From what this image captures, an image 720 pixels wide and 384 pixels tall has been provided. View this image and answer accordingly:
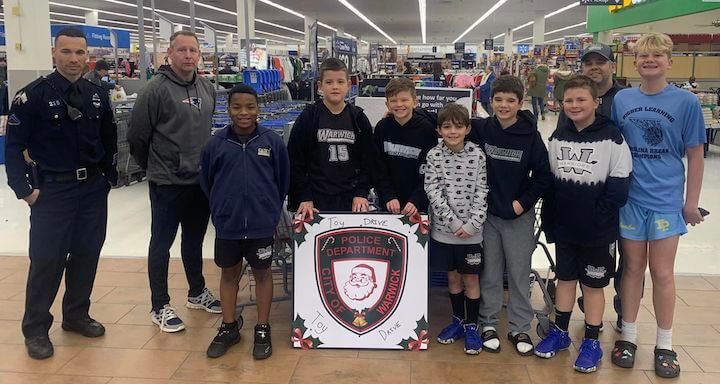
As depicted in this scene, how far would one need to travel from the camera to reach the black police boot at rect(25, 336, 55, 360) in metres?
3.07

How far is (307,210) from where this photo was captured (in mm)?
3139

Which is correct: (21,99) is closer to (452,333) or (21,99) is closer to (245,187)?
(245,187)

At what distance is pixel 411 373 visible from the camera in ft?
9.65

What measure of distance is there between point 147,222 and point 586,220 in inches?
172

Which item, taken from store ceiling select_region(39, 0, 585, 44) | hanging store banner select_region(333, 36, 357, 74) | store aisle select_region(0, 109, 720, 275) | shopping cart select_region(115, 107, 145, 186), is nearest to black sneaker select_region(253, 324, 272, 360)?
store aisle select_region(0, 109, 720, 275)

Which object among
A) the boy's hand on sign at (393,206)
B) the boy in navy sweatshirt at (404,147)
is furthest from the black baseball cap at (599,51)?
the boy's hand on sign at (393,206)

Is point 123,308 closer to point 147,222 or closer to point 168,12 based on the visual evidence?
point 147,222

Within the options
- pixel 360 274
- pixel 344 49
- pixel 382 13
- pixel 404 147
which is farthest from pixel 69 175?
pixel 382 13

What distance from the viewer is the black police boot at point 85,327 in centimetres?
334

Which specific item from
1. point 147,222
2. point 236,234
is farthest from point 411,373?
point 147,222

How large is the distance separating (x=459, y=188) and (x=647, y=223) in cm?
84

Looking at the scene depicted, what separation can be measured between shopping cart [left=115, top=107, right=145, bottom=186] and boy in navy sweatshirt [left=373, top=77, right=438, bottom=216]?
14.4 ft

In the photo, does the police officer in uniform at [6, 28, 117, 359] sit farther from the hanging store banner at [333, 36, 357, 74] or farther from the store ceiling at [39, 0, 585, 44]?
the store ceiling at [39, 0, 585, 44]

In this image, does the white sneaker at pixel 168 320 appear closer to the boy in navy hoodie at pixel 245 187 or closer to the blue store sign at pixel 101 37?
the boy in navy hoodie at pixel 245 187
